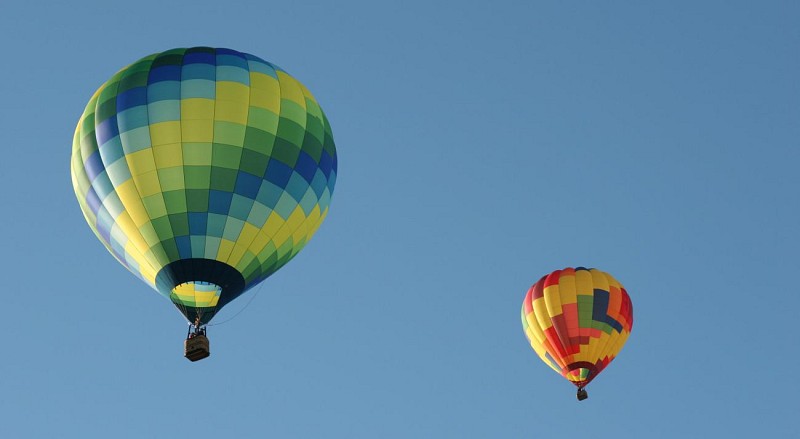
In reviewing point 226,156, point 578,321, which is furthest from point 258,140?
point 578,321

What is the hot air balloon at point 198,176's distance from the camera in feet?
81.9

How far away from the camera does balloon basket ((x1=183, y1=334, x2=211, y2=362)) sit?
24844 millimetres

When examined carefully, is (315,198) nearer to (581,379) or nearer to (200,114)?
Result: (200,114)

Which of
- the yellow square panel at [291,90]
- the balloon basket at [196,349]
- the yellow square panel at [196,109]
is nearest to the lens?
the balloon basket at [196,349]

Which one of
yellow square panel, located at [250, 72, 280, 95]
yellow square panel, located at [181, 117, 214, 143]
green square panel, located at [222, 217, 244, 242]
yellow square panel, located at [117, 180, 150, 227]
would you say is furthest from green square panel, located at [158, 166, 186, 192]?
yellow square panel, located at [250, 72, 280, 95]

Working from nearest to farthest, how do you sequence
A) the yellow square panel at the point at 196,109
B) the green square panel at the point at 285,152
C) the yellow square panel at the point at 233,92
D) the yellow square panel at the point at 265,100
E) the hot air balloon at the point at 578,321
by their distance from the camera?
the yellow square panel at the point at 196,109, the green square panel at the point at 285,152, the yellow square panel at the point at 233,92, the yellow square panel at the point at 265,100, the hot air balloon at the point at 578,321

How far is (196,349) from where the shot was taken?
977 inches

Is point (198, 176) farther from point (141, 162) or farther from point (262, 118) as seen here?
point (262, 118)

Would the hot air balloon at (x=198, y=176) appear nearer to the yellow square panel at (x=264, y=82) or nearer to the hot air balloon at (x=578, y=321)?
the yellow square panel at (x=264, y=82)

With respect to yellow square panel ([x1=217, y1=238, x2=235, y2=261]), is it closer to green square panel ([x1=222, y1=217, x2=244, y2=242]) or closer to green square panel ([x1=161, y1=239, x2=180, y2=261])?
green square panel ([x1=222, y1=217, x2=244, y2=242])

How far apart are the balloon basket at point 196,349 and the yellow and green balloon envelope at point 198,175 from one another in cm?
65

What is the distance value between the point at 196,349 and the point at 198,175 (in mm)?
3074

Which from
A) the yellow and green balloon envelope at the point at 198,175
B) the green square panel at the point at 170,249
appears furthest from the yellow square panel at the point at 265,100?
the green square panel at the point at 170,249

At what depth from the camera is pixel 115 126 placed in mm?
25656
